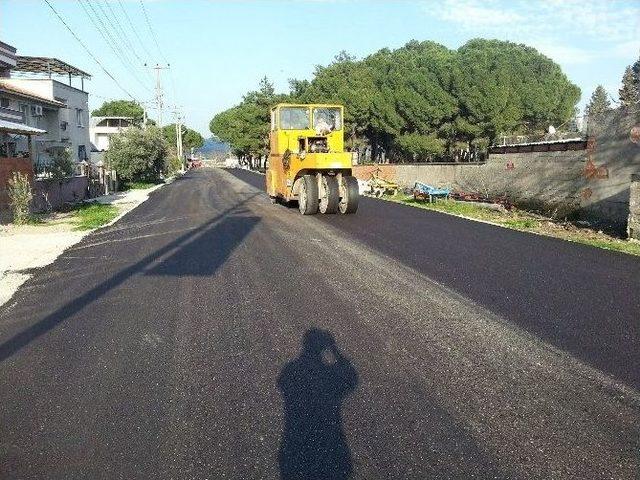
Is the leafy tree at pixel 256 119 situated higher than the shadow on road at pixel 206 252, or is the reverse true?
the leafy tree at pixel 256 119

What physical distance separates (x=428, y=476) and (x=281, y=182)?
1563 cm

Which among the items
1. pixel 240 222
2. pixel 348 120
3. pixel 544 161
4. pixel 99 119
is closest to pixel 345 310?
pixel 240 222

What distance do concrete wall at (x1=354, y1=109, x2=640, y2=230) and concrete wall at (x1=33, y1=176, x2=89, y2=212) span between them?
1628cm

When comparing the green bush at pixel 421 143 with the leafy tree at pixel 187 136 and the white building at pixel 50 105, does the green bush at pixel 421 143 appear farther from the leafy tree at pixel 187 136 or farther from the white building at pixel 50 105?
the leafy tree at pixel 187 136

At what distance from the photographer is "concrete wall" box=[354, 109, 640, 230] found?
13.4 meters

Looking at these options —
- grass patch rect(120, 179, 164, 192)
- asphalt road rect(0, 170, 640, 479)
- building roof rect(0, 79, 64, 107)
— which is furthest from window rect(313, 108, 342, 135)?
building roof rect(0, 79, 64, 107)

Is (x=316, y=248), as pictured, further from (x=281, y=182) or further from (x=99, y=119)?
(x=99, y=119)

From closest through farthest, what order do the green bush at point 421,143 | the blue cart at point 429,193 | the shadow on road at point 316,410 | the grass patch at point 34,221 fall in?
the shadow on road at point 316,410
the grass patch at point 34,221
the blue cart at point 429,193
the green bush at point 421,143

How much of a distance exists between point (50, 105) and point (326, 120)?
27.0m

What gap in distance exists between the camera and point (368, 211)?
57.7 feet

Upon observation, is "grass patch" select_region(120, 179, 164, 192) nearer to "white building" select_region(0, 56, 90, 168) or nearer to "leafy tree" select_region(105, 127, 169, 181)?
"leafy tree" select_region(105, 127, 169, 181)

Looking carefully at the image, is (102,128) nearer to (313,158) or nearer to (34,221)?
(34,221)

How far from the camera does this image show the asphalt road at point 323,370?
10.9ft

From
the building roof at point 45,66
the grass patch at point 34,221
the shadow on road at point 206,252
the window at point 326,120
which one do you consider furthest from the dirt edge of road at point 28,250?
the building roof at point 45,66
